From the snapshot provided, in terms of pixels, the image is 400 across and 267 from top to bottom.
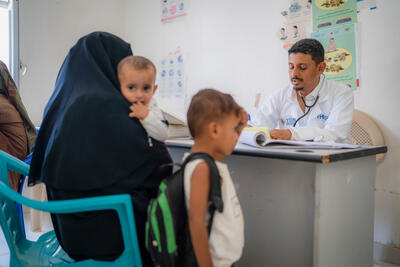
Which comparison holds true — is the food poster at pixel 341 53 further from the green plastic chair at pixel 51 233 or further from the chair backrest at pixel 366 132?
the green plastic chair at pixel 51 233

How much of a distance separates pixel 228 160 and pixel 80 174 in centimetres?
67

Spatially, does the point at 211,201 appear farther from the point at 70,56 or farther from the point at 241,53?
the point at 241,53

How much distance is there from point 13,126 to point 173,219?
1.64 m

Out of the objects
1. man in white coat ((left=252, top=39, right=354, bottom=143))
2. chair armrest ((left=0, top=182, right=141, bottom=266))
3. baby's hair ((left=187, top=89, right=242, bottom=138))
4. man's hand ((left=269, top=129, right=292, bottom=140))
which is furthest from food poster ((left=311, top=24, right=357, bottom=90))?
chair armrest ((left=0, top=182, right=141, bottom=266))

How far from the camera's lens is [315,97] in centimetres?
195

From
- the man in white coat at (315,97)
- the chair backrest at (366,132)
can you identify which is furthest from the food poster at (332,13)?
the chair backrest at (366,132)

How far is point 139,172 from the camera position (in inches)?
37.7

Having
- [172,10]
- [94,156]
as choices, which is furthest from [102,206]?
[172,10]

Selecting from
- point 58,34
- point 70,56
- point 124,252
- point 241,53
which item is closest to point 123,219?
point 124,252

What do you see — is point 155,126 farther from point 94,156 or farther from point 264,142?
point 264,142

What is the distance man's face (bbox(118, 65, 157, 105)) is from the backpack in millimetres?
281

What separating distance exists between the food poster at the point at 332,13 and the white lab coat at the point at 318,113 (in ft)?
1.77

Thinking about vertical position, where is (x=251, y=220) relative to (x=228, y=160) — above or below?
below

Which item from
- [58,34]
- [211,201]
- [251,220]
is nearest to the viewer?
[211,201]
